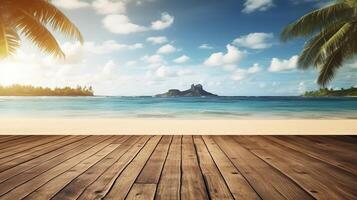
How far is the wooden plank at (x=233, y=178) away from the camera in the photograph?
2001 millimetres

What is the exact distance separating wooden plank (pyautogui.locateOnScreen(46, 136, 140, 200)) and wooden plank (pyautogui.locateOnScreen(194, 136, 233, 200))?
0.83 meters

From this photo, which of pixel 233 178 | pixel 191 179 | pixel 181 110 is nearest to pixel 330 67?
pixel 233 178

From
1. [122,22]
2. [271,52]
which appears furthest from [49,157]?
[271,52]

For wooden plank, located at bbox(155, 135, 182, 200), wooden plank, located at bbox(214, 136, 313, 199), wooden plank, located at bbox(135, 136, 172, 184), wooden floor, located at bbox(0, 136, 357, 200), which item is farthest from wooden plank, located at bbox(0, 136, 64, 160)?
wooden plank, located at bbox(214, 136, 313, 199)

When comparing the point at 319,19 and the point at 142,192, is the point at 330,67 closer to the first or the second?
the point at 319,19

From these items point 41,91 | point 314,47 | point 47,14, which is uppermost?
point 47,14

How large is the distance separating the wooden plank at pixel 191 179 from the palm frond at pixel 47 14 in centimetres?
632

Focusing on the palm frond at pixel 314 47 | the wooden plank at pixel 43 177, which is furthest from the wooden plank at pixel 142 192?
the palm frond at pixel 314 47

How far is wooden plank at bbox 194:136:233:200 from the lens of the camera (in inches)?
78.5

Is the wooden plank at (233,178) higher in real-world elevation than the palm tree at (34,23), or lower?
lower

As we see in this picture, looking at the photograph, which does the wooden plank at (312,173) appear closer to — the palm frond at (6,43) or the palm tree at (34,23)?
the palm tree at (34,23)

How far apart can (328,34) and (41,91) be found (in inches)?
1773

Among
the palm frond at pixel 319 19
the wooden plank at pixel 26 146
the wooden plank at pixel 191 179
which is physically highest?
the palm frond at pixel 319 19

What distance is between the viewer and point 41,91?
4672 cm
